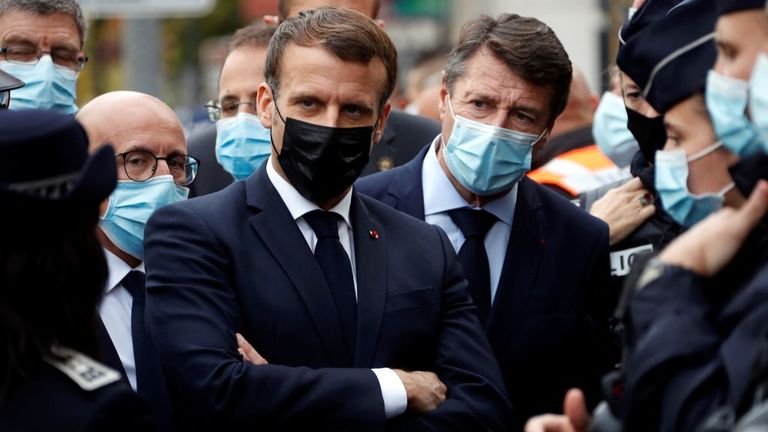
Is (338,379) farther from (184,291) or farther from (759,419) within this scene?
(759,419)

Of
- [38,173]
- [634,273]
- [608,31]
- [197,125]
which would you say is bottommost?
[197,125]

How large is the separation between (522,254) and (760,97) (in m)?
2.01

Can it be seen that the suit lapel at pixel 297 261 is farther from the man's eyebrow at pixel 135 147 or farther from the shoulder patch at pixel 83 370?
the shoulder patch at pixel 83 370

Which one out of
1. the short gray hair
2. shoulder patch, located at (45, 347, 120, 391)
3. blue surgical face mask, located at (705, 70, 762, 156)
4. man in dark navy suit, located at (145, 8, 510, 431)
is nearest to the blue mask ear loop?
blue surgical face mask, located at (705, 70, 762, 156)

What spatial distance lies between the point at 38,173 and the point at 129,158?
2.05 meters

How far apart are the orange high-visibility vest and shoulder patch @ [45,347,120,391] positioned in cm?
367

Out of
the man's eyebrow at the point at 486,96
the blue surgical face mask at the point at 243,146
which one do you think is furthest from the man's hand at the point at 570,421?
the blue surgical face mask at the point at 243,146

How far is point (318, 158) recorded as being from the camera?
15.2ft

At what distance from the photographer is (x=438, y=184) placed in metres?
5.50

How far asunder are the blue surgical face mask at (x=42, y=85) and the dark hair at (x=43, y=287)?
2964 mm

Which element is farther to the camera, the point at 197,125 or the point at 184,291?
the point at 197,125

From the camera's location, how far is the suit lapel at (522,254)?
5.23m

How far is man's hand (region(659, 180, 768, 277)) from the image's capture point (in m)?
3.50

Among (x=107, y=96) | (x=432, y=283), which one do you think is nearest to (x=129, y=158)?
(x=107, y=96)
